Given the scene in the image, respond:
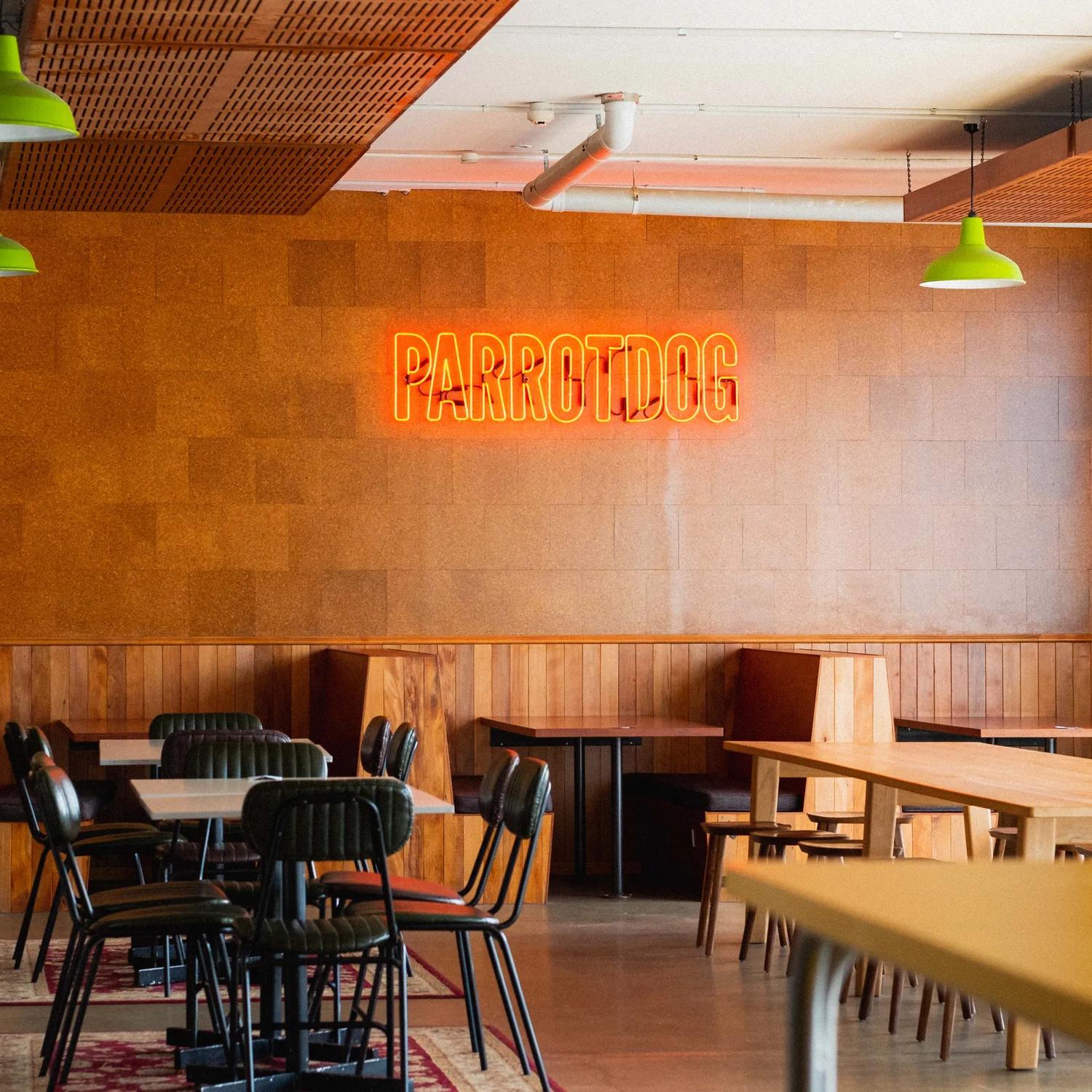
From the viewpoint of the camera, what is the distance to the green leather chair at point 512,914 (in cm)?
435

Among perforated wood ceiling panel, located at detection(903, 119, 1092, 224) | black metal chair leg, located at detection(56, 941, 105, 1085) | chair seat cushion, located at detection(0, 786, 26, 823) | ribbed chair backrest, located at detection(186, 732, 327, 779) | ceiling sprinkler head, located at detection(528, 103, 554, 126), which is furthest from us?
ceiling sprinkler head, located at detection(528, 103, 554, 126)

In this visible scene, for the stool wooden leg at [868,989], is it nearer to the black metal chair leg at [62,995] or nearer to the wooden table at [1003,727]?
the wooden table at [1003,727]

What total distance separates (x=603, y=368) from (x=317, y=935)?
18.6 ft

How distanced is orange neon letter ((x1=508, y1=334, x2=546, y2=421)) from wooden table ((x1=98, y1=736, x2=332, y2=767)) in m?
3.06

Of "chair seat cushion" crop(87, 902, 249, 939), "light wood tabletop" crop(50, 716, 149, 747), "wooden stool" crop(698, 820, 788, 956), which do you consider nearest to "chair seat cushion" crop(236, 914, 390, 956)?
"chair seat cushion" crop(87, 902, 249, 939)

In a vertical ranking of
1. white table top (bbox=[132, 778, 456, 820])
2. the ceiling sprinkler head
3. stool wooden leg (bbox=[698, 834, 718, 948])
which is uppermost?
the ceiling sprinkler head

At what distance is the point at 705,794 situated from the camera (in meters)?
8.03

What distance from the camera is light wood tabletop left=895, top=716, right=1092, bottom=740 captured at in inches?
310

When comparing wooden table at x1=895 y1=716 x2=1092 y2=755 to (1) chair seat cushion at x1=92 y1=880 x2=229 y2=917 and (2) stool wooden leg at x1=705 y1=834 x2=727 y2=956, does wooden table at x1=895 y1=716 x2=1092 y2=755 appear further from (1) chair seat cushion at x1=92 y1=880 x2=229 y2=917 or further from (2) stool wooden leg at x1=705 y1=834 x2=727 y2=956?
(1) chair seat cushion at x1=92 y1=880 x2=229 y2=917

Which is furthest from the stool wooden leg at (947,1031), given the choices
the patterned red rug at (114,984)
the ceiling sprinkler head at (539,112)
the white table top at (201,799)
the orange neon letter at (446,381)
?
the orange neon letter at (446,381)

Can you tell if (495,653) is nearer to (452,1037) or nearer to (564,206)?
(564,206)

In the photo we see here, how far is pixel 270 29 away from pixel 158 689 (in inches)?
181

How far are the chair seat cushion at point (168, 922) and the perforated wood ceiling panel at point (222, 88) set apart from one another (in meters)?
2.63

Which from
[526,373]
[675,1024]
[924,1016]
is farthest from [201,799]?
[526,373]
